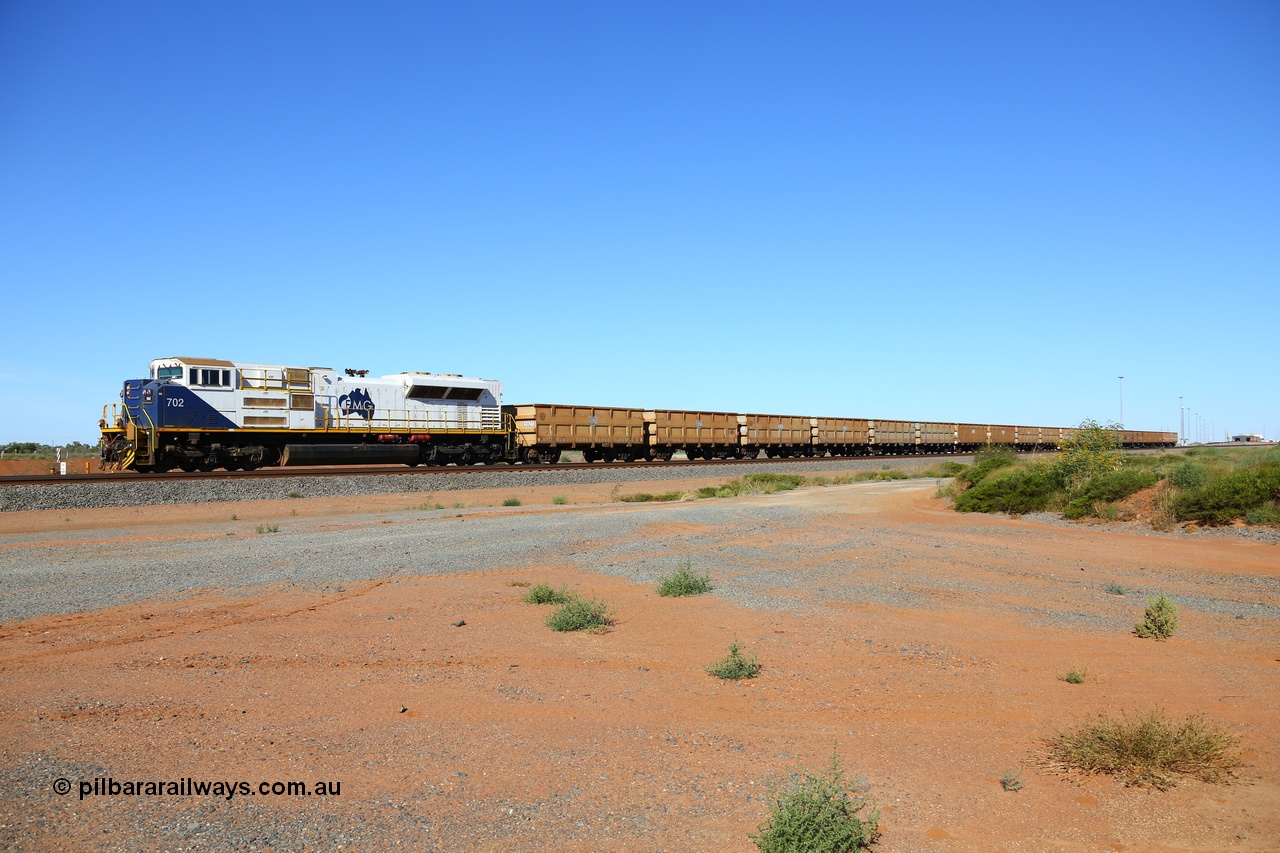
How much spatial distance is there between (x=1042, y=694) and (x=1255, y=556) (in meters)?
10.4

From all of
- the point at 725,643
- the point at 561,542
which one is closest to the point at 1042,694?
the point at 725,643

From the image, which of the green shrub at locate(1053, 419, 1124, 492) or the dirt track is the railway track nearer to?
the dirt track

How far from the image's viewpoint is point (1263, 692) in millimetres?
6836

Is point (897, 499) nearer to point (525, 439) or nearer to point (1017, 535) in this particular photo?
point (1017, 535)

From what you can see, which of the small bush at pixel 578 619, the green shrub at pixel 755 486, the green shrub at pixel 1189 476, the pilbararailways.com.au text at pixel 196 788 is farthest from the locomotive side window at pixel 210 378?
the green shrub at pixel 1189 476

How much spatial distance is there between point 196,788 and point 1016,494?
21030 millimetres

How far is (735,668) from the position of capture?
7.33m

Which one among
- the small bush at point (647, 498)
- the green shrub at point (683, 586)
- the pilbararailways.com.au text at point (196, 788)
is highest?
the green shrub at point (683, 586)

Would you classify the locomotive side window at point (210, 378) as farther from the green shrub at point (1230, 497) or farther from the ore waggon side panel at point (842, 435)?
the ore waggon side panel at point (842, 435)

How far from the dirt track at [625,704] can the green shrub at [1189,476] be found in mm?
6308

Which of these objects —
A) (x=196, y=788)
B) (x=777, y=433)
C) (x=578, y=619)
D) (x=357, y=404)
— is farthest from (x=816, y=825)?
(x=777, y=433)

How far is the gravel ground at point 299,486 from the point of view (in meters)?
22.6

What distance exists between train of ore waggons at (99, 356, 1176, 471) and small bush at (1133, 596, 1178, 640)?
27825 millimetres

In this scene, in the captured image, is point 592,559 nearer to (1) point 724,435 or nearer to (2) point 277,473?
(2) point 277,473
